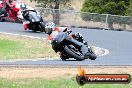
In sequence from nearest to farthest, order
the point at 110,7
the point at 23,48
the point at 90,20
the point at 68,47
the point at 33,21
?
the point at 68,47
the point at 23,48
the point at 33,21
the point at 90,20
the point at 110,7

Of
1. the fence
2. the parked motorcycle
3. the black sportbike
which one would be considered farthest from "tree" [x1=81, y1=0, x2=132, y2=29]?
the black sportbike

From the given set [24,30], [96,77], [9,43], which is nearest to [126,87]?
[96,77]

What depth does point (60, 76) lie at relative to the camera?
1167 cm

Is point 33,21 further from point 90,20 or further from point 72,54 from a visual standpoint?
point 72,54

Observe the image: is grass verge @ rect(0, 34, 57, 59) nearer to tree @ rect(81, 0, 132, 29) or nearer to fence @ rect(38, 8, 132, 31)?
fence @ rect(38, 8, 132, 31)

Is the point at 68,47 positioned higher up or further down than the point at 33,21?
higher up

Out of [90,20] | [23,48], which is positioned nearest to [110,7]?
[90,20]

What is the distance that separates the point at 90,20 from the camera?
35750 mm

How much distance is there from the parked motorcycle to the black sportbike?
1236cm

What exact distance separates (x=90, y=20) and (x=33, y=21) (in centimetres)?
861

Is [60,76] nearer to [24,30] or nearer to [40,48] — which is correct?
[40,48]

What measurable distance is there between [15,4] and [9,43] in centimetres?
1048

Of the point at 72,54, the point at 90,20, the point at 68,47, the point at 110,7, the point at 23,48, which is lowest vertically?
the point at 110,7

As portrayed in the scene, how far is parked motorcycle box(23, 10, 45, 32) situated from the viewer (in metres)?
28.1
